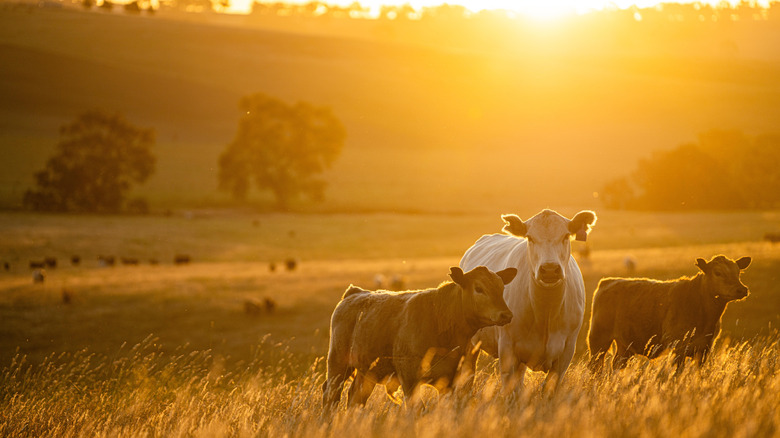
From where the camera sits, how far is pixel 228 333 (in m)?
22.0

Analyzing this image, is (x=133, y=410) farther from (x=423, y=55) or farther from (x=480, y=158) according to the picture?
(x=423, y=55)

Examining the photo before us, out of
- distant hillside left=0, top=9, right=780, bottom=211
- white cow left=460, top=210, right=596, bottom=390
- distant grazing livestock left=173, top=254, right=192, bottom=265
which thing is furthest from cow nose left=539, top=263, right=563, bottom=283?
distant hillside left=0, top=9, right=780, bottom=211

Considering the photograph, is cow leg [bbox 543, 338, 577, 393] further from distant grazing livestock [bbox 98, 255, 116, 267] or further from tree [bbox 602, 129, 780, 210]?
tree [bbox 602, 129, 780, 210]

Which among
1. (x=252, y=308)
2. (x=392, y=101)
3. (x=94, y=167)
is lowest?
(x=252, y=308)

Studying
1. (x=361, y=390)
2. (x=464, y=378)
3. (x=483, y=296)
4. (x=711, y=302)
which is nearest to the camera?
(x=483, y=296)

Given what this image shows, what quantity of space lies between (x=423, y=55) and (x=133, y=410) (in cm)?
13688

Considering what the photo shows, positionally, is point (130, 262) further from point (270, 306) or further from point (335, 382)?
point (335, 382)

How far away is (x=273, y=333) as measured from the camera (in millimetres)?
21578

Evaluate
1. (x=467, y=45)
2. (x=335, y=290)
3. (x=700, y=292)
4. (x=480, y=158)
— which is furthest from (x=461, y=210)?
(x=467, y=45)

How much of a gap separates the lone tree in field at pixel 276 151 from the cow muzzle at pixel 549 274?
60.3 meters

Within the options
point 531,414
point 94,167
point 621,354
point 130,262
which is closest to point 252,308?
point 130,262

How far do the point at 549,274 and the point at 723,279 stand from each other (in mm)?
2373

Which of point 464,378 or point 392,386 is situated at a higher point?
point 464,378

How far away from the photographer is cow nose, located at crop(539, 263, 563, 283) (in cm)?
780
